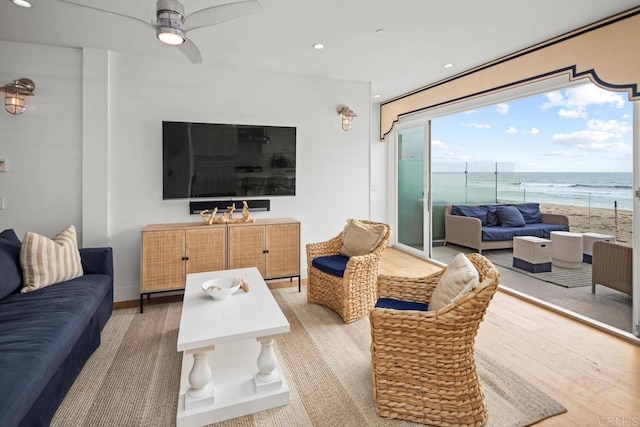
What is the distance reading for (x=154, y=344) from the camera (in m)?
2.62

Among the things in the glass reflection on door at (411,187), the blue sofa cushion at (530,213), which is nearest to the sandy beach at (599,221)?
the blue sofa cushion at (530,213)

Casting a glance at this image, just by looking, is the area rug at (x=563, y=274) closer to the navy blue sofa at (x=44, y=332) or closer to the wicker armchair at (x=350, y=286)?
the wicker armchair at (x=350, y=286)

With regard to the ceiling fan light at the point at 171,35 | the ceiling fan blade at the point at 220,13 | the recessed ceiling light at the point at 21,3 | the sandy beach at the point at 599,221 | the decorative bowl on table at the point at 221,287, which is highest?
the recessed ceiling light at the point at 21,3

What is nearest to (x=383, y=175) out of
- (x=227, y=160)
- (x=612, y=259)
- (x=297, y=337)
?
(x=227, y=160)

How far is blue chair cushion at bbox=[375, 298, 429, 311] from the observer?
2.14 m

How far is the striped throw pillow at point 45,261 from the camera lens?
7.95 ft

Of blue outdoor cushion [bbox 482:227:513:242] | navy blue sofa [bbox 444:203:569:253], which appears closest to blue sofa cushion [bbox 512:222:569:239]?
navy blue sofa [bbox 444:203:569:253]

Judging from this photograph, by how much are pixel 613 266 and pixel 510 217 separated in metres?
3.02

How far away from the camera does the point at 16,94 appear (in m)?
3.13

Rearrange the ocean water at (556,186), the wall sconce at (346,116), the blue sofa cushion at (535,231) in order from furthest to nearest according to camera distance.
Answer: the ocean water at (556,186), the blue sofa cushion at (535,231), the wall sconce at (346,116)

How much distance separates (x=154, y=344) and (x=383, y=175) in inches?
181

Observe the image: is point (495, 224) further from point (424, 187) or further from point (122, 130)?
point (122, 130)

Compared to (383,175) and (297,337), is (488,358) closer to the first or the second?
(297,337)

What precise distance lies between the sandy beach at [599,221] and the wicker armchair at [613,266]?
2360 millimetres
